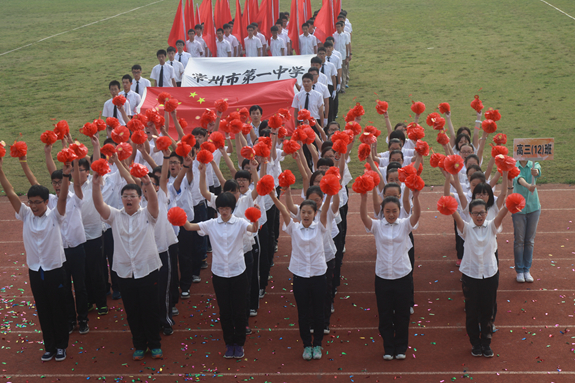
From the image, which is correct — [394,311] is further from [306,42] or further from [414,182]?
[306,42]

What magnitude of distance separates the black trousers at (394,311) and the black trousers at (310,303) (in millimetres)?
613

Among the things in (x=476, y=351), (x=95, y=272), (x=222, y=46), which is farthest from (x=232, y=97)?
(x=476, y=351)

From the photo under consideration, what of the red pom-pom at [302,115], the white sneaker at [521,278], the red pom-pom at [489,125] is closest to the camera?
the red pom-pom at [489,125]

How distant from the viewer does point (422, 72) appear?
20.2 meters


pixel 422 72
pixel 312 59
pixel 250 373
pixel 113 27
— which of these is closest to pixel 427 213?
pixel 312 59

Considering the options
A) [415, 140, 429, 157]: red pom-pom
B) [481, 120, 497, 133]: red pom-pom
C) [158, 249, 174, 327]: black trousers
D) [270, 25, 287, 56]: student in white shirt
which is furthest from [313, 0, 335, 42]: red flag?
[158, 249, 174, 327]: black trousers

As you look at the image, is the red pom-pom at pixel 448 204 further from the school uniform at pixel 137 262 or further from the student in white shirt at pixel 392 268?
the school uniform at pixel 137 262

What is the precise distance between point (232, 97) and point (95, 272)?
6.17m

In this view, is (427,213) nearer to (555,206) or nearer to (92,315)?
(555,206)

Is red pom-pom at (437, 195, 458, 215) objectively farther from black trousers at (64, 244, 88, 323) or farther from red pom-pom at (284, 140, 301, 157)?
black trousers at (64, 244, 88, 323)

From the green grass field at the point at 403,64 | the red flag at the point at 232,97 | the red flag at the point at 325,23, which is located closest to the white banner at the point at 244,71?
the red flag at the point at 232,97

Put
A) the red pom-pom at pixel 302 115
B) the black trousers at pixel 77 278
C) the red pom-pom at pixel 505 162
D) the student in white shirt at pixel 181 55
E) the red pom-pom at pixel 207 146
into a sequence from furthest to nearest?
the student in white shirt at pixel 181 55
the red pom-pom at pixel 302 115
the black trousers at pixel 77 278
the red pom-pom at pixel 207 146
the red pom-pom at pixel 505 162

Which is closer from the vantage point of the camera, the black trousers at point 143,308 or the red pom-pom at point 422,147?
the black trousers at point 143,308

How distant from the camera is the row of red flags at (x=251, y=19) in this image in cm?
1725
